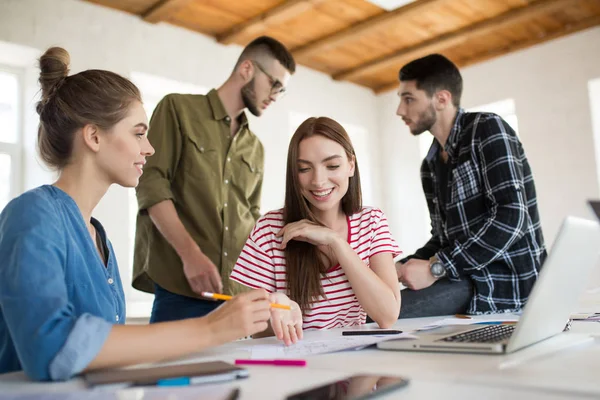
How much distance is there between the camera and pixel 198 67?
4.77m

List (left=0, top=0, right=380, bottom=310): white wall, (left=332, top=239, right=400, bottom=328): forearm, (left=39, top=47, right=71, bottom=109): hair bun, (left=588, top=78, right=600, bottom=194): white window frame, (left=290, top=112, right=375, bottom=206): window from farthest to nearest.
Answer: (left=290, top=112, right=375, bottom=206): window, (left=588, top=78, right=600, bottom=194): white window frame, (left=0, top=0, right=380, bottom=310): white wall, (left=332, top=239, right=400, bottom=328): forearm, (left=39, top=47, right=71, bottom=109): hair bun

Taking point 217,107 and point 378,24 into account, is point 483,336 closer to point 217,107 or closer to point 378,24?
point 217,107

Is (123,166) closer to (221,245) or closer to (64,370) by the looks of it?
(64,370)

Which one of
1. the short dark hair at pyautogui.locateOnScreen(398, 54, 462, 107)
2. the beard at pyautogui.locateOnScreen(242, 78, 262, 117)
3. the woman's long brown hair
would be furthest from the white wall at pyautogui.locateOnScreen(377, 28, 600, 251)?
the woman's long brown hair

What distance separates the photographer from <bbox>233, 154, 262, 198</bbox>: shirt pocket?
8.35 feet

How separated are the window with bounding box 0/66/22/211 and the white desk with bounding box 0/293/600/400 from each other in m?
3.28

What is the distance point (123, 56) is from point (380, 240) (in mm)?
3130

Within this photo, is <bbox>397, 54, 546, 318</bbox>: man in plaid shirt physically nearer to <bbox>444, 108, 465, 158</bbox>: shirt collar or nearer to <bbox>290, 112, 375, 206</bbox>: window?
<bbox>444, 108, 465, 158</bbox>: shirt collar

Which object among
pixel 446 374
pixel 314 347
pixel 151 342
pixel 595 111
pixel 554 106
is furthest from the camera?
pixel 554 106

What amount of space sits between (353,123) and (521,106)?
5.42 feet

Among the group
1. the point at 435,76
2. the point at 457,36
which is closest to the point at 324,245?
the point at 435,76

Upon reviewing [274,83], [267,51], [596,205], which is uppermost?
[267,51]

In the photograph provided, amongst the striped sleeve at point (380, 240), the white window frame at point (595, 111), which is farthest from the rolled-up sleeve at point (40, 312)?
the white window frame at point (595, 111)

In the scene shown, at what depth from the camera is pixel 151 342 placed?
91 centimetres
